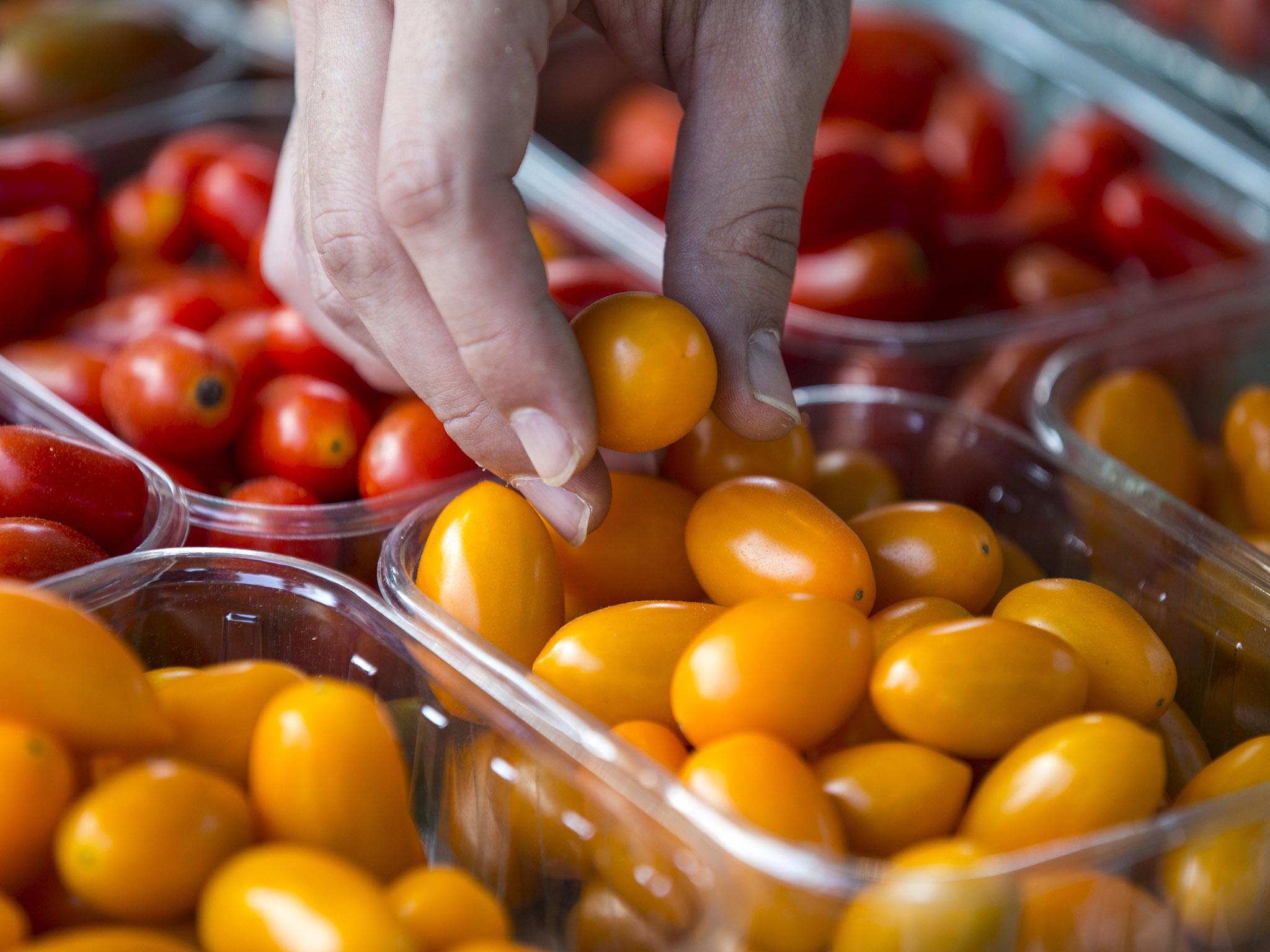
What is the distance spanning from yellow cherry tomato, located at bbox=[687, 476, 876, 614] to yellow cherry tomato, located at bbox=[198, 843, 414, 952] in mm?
411

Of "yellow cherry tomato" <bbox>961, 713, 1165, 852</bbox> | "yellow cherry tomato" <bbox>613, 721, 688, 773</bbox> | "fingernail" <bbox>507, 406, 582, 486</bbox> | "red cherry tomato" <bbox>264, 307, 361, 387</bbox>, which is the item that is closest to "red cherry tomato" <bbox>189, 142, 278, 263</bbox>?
"red cherry tomato" <bbox>264, 307, 361, 387</bbox>

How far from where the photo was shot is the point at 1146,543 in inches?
50.2

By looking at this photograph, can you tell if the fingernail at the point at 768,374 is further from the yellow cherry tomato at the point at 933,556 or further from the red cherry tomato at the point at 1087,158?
the red cherry tomato at the point at 1087,158

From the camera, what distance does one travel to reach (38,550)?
3.41 feet

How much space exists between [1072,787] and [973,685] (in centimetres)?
10

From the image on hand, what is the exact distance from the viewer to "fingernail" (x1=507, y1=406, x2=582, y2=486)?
3.06 ft

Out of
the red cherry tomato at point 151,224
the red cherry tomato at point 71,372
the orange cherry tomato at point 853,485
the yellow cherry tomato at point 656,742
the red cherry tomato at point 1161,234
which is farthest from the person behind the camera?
the red cherry tomato at point 1161,234

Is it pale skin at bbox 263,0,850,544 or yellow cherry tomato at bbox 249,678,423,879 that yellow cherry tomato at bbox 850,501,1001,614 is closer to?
pale skin at bbox 263,0,850,544

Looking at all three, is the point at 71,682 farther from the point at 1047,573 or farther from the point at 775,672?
the point at 1047,573

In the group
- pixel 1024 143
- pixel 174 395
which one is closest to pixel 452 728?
pixel 174 395

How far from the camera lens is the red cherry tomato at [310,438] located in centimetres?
136

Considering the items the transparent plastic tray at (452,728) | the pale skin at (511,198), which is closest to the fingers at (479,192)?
the pale skin at (511,198)

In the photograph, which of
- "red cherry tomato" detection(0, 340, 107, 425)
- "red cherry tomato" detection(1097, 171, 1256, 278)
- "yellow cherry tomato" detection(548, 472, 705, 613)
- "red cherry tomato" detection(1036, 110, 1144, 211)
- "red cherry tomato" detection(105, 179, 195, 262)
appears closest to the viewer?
"yellow cherry tomato" detection(548, 472, 705, 613)

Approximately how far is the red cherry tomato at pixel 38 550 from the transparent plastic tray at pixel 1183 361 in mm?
1039
